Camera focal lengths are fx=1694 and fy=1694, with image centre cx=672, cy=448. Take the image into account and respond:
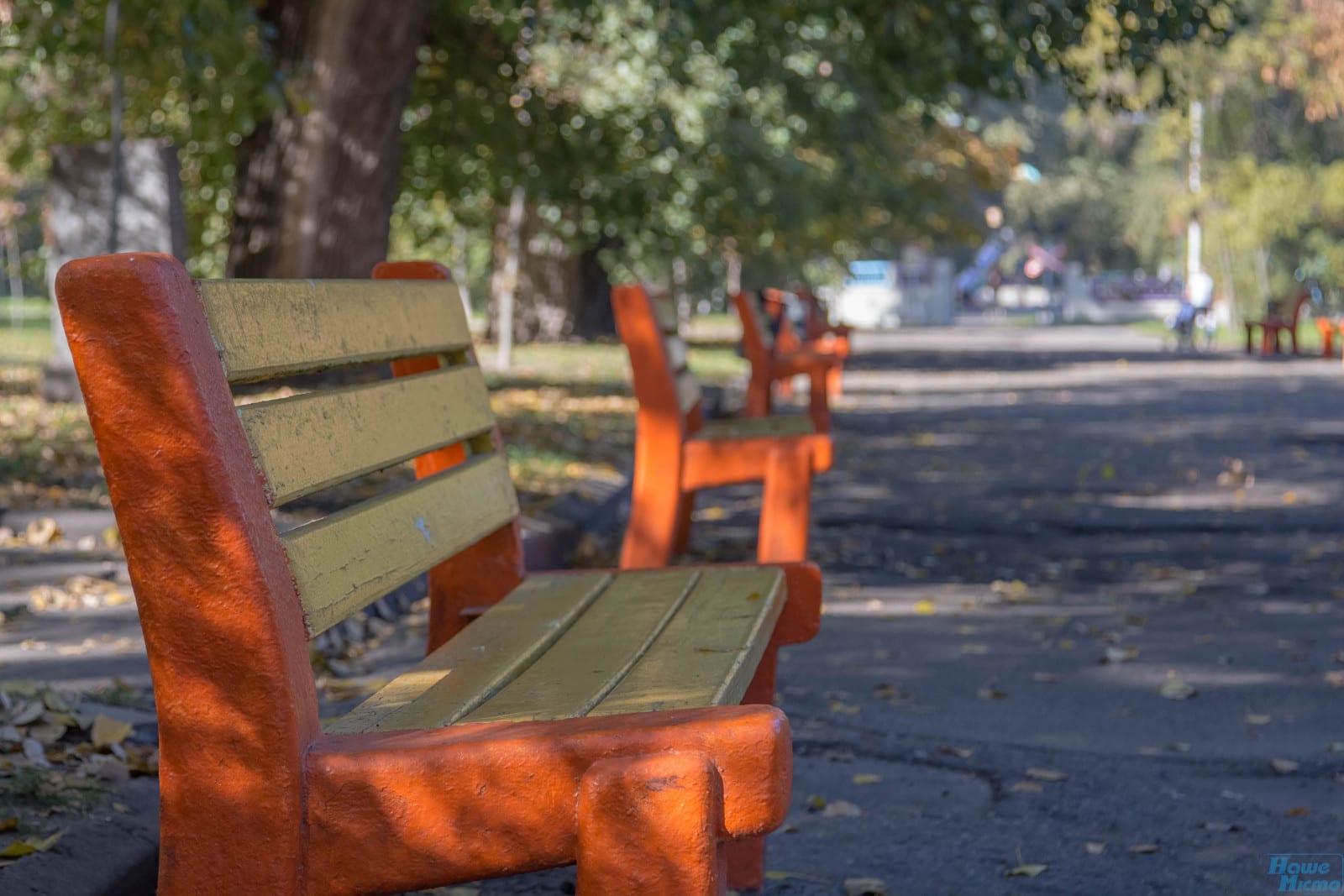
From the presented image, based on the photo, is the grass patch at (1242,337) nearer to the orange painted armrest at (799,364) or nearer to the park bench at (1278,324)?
the park bench at (1278,324)

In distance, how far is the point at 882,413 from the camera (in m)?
16.3

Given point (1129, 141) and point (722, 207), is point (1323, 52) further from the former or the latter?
point (1129, 141)

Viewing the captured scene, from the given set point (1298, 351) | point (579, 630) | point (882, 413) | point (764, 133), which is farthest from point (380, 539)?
point (1298, 351)

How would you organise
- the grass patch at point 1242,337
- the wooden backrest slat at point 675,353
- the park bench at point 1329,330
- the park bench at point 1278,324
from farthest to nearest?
the grass patch at point 1242,337 → the park bench at point 1278,324 → the park bench at point 1329,330 → the wooden backrest slat at point 675,353

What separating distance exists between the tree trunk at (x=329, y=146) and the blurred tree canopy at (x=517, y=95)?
0.6 inches

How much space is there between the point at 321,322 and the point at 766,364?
854cm

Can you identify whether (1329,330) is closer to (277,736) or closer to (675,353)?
(675,353)

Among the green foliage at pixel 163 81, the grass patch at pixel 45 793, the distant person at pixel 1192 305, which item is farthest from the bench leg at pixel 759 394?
the distant person at pixel 1192 305

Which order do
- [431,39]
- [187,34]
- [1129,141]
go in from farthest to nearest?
[1129,141] < [431,39] < [187,34]

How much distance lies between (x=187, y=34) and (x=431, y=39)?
6.86 m

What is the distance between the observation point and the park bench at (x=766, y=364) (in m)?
10.9

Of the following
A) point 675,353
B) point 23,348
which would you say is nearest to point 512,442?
point 675,353

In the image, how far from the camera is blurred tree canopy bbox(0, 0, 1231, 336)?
10.2 metres

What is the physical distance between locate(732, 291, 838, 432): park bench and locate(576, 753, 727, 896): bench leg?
8758mm
